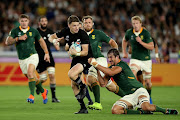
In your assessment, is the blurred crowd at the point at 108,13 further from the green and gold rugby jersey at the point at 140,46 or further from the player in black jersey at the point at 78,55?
the player in black jersey at the point at 78,55

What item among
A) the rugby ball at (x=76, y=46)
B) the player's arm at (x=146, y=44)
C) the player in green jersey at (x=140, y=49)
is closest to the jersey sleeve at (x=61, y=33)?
the rugby ball at (x=76, y=46)

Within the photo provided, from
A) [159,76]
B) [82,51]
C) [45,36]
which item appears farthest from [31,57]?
[159,76]

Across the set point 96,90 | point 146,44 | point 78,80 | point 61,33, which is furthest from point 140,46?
point 78,80

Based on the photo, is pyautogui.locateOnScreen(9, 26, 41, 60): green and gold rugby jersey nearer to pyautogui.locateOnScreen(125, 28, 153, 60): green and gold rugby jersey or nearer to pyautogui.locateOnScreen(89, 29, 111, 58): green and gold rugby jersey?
pyautogui.locateOnScreen(89, 29, 111, 58): green and gold rugby jersey

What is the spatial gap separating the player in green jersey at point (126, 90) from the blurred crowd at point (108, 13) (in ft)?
43.4

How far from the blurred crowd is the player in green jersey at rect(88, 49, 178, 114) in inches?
521

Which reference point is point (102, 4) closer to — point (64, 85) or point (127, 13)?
point (127, 13)

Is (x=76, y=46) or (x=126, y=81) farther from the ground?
(x=76, y=46)

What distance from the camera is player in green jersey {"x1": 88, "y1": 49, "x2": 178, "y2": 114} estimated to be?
7.99 metres

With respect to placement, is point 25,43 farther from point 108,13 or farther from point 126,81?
point 108,13

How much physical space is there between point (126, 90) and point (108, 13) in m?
15.8

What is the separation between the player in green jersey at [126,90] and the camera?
7988mm

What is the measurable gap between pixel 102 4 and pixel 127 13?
65.1 inches

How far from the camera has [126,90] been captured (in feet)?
27.7
